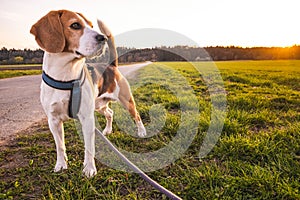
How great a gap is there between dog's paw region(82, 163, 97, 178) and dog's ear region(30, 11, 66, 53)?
4.04ft

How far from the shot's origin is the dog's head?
2303mm

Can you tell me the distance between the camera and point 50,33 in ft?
7.66

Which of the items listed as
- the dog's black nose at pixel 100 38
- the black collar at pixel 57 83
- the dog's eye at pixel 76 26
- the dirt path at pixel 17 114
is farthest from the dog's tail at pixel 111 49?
the dirt path at pixel 17 114

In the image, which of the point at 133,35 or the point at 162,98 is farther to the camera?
the point at 162,98

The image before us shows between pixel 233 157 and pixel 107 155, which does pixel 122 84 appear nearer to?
pixel 107 155

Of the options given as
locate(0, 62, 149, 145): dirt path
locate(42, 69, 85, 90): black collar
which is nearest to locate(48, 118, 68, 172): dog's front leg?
locate(42, 69, 85, 90): black collar

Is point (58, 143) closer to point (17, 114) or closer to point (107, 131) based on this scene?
point (107, 131)

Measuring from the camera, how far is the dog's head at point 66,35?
2.30m

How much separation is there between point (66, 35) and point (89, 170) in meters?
1.41

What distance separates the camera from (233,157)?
110 inches

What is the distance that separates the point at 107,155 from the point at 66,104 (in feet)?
2.88

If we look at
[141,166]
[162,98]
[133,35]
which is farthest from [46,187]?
[162,98]

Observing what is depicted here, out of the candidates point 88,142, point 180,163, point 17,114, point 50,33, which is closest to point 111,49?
point 50,33

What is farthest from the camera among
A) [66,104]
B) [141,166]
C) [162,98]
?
[162,98]
